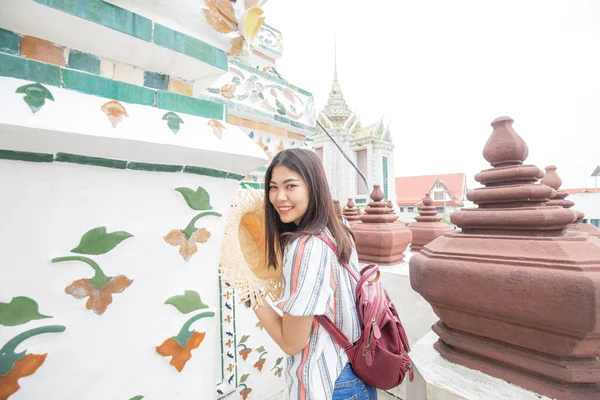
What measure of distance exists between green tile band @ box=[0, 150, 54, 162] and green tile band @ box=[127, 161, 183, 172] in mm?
166

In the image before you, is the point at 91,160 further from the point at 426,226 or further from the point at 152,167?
the point at 426,226

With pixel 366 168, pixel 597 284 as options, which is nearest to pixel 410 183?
pixel 366 168

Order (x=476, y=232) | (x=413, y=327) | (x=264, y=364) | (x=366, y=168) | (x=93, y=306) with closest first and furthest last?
(x=93, y=306) → (x=476, y=232) → (x=264, y=364) → (x=413, y=327) → (x=366, y=168)

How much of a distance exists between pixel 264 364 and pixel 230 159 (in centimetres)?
158

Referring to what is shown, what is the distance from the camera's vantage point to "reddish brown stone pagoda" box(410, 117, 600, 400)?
103 cm

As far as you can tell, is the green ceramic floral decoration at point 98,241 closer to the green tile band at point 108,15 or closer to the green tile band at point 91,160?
the green tile band at point 91,160

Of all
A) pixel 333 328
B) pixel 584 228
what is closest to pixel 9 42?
pixel 333 328

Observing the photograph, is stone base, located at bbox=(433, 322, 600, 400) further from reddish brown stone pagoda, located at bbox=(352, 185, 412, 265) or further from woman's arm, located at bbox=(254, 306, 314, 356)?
reddish brown stone pagoda, located at bbox=(352, 185, 412, 265)

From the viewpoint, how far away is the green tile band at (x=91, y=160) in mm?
685

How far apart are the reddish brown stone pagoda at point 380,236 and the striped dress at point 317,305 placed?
225 centimetres

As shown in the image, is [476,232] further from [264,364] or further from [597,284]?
[264,364]

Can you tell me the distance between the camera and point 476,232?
1407 mm

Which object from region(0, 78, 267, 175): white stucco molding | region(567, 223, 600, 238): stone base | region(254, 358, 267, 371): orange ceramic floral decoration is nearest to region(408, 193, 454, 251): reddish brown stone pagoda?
region(567, 223, 600, 238): stone base

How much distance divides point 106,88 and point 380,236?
Result: 9.54ft
